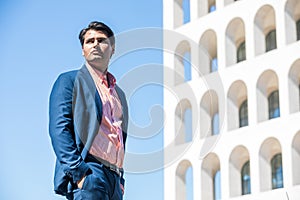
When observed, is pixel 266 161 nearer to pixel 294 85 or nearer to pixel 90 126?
pixel 294 85

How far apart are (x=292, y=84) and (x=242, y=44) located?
5172 millimetres

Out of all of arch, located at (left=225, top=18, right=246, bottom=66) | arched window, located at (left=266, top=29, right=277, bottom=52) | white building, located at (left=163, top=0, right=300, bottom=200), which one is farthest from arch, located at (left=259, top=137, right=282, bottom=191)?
arched window, located at (left=266, top=29, right=277, bottom=52)

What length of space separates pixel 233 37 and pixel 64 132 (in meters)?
37.6

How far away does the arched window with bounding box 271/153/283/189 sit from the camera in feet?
126

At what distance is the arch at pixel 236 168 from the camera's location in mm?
38656

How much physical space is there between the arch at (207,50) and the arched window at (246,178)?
193 inches

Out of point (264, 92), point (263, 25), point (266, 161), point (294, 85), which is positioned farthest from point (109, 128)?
point (263, 25)

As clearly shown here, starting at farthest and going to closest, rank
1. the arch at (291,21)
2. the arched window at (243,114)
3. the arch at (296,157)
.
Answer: the arched window at (243,114) → the arch at (291,21) → the arch at (296,157)

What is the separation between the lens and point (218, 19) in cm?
4169

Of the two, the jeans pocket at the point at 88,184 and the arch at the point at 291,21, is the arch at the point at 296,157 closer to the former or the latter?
the arch at the point at 291,21

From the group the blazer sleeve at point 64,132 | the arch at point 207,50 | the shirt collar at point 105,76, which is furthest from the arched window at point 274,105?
the blazer sleeve at point 64,132

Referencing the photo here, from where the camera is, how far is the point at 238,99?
134ft

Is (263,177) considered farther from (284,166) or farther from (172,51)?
(172,51)

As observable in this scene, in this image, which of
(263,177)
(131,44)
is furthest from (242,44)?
(131,44)
